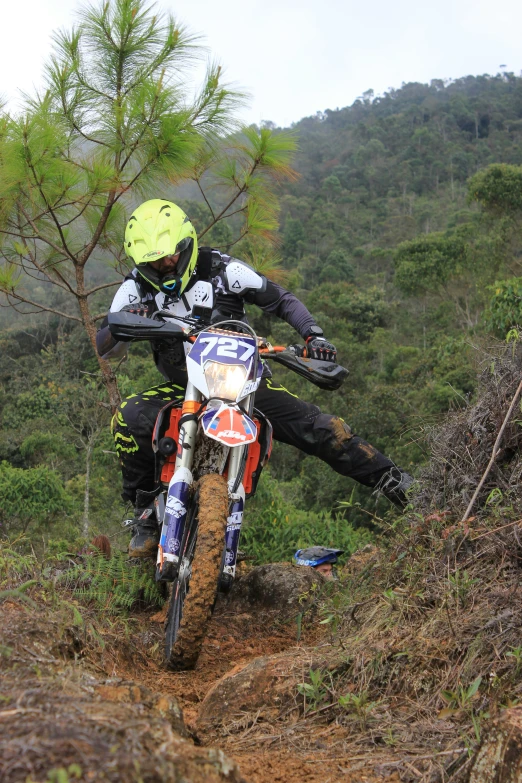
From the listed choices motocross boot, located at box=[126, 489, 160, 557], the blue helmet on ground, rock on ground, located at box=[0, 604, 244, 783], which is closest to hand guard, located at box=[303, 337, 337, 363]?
motocross boot, located at box=[126, 489, 160, 557]

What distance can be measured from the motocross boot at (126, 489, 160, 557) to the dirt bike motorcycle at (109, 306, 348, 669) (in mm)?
472

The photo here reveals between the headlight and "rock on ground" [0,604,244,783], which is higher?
the headlight

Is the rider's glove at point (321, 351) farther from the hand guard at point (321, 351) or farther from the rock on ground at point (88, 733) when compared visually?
the rock on ground at point (88, 733)

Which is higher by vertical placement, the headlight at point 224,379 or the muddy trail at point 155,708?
the headlight at point 224,379

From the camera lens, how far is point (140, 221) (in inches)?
159

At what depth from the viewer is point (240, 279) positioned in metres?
4.45

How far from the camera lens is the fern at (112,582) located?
3.77 metres

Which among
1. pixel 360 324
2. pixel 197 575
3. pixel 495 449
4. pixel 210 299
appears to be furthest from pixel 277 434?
pixel 360 324

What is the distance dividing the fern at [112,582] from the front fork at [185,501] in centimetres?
63

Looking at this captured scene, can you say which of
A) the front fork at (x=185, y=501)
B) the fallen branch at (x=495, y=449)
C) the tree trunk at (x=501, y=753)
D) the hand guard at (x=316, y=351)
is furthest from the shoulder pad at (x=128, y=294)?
the tree trunk at (x=501, y=753)

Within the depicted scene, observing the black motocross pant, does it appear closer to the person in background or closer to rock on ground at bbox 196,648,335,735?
the person in background

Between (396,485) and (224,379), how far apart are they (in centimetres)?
156

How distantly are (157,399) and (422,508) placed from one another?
59.5 inches

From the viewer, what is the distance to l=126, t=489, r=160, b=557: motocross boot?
13.4 feet
